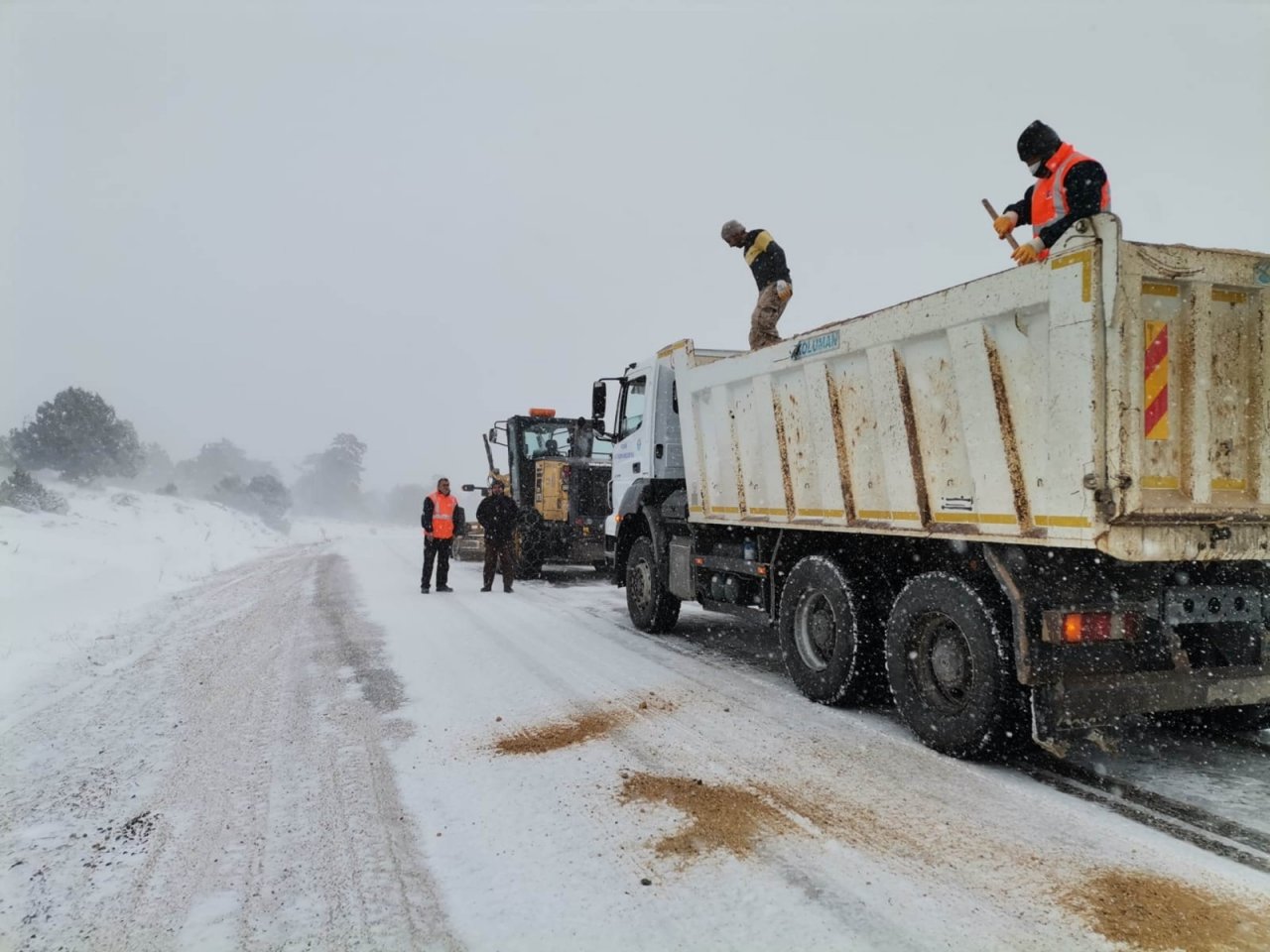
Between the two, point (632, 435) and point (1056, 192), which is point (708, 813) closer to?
point (1056, 192)

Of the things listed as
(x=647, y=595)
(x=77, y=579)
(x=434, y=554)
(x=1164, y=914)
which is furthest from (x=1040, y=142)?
(x=77, y=579)

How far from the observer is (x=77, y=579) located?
1039 cm

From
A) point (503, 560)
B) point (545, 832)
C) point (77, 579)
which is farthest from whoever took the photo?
point (503, 560)

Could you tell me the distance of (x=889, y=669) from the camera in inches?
179

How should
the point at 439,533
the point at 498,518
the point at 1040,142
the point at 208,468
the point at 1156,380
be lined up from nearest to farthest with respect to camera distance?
the point at 1156,380
the point at 1040,142
the point at 439,533
the point at 498,518
the point at 208,468

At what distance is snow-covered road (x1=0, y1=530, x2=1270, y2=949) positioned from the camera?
8.16 feet

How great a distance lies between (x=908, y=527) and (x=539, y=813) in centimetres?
273

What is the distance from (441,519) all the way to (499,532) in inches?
38.1

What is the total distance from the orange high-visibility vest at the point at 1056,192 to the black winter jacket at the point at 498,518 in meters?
8.90

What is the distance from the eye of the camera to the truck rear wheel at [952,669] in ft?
12.5

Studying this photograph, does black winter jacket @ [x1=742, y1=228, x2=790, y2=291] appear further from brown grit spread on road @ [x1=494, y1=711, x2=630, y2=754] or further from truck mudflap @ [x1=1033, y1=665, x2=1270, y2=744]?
truck mudflap @ [x1=1033, y1=665, x2=1270, y2=744]

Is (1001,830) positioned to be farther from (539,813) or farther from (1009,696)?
(539,813)

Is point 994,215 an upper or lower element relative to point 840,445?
upper

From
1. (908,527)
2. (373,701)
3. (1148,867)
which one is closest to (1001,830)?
(1148,867)
